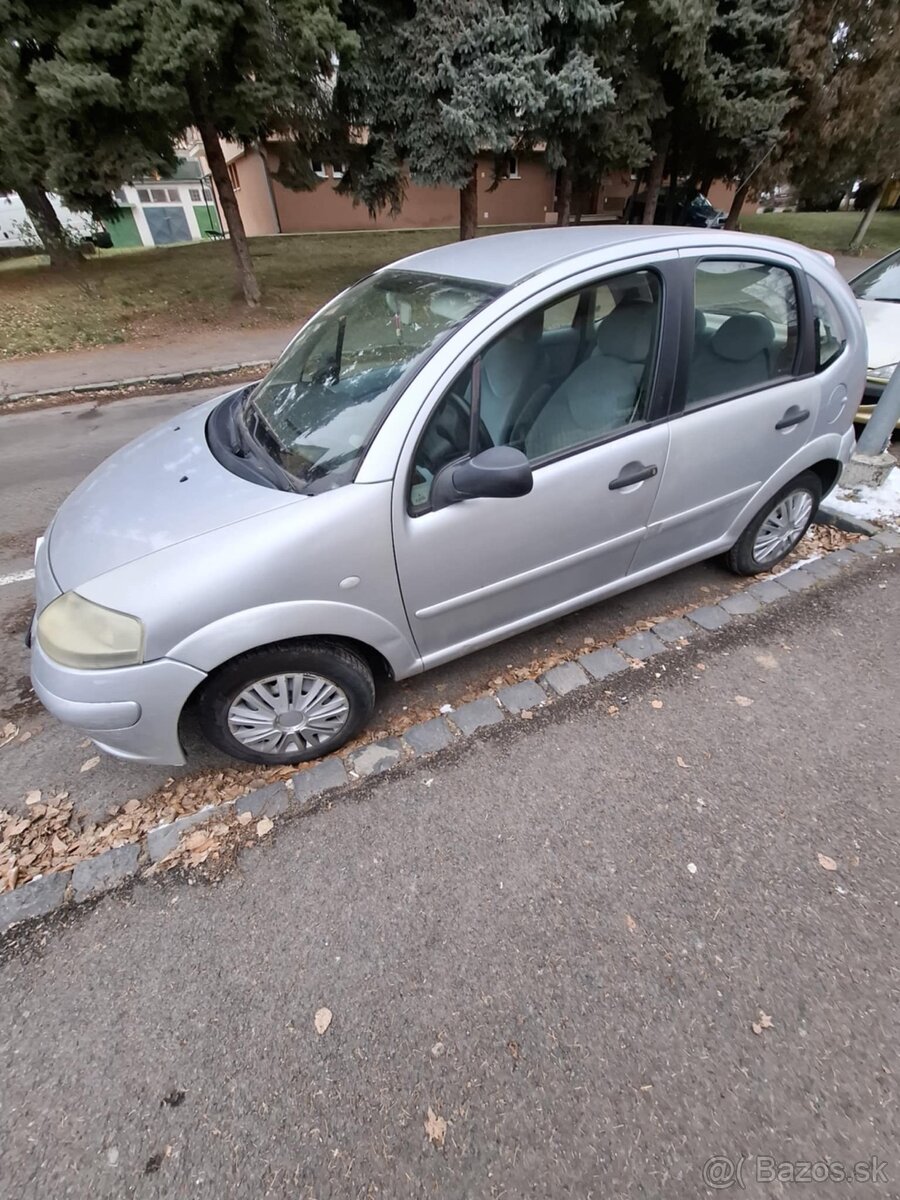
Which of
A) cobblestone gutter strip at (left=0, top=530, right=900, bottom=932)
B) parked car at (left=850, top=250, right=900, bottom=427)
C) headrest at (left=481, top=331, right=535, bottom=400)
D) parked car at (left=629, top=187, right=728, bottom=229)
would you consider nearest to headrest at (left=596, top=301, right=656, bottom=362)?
headrest at (left=481, top=331, right=535, bottom=400)

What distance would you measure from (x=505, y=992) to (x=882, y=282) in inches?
281

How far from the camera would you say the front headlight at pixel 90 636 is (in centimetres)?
194

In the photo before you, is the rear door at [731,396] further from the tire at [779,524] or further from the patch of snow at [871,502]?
the patch of snow at [871,502]

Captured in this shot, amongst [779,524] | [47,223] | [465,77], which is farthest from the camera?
[47,223]

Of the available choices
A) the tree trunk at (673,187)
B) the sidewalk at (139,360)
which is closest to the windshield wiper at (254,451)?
the sidewalk at (139,360)

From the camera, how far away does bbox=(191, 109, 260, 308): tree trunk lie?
9.56 meters

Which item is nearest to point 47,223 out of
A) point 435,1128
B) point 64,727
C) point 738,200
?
point 64,727

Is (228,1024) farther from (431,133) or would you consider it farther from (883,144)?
(883,144)

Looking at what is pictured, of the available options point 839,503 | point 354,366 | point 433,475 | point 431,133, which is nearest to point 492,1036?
point 433,475

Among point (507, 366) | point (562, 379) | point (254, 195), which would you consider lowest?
point (254, 195)

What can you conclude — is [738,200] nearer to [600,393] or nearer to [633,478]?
[600,393]

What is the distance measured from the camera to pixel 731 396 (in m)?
2.73

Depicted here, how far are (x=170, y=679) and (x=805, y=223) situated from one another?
31.2 m

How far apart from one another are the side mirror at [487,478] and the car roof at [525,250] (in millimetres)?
704
